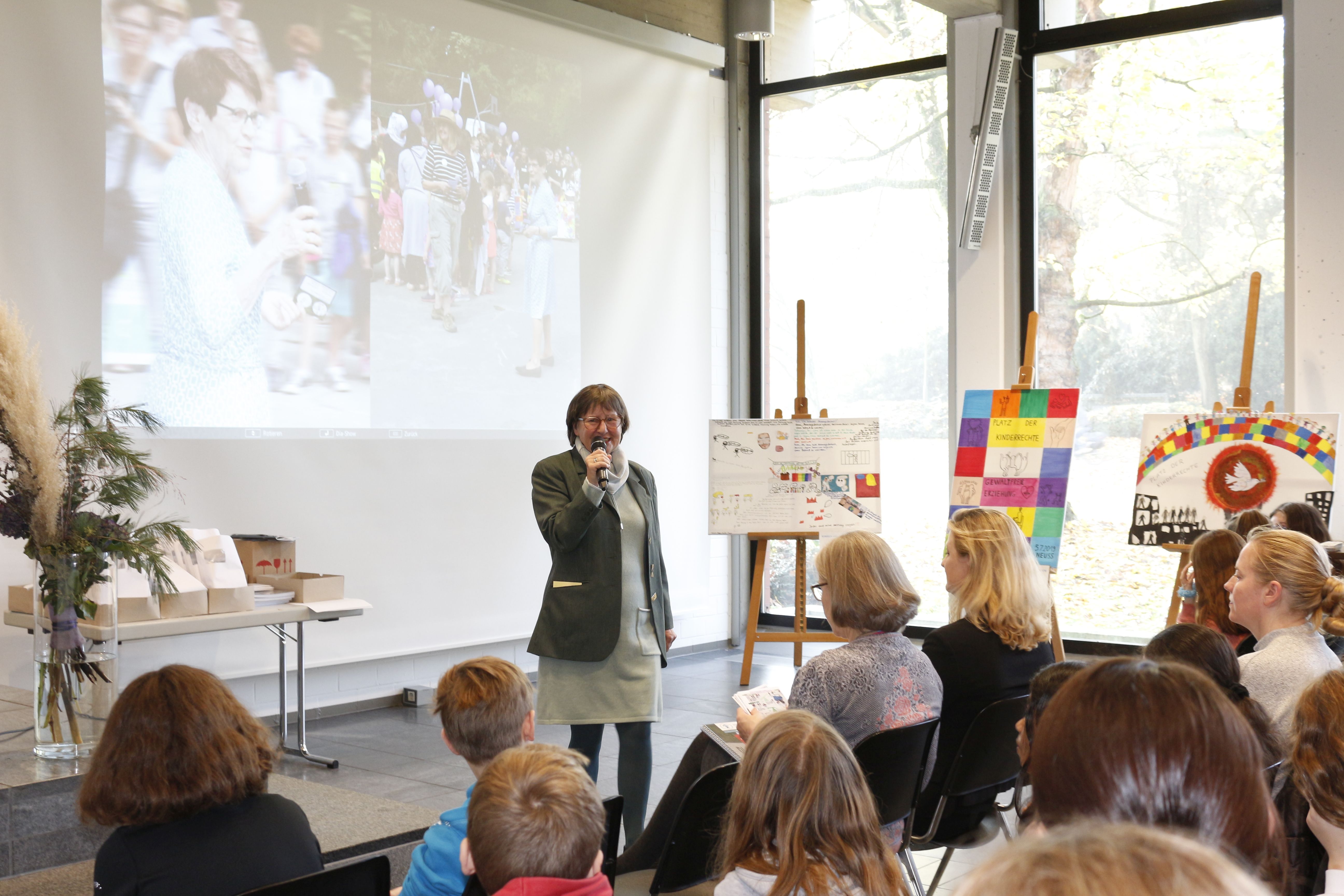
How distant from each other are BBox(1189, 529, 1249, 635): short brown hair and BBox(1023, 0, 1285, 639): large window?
10.4 feet

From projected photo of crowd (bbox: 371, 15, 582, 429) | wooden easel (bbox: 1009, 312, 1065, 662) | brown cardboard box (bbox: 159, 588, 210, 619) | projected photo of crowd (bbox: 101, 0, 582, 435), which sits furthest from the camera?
projected photo of crowd (bbox: 371, 15, 582, 429)

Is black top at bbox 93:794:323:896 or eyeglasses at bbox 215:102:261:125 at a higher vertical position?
eyeglasses at bbox 215:102:261:125

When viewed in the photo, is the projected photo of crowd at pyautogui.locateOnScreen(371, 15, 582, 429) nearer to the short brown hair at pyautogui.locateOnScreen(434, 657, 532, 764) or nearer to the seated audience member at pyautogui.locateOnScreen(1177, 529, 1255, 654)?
the short brown hair at pyautogui.locateOnScreen(434, 657, 532, 764)

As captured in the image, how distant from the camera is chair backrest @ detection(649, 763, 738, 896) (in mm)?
2006

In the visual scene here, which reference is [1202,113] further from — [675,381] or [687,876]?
[687,876]

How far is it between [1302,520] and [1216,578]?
48.3 inches

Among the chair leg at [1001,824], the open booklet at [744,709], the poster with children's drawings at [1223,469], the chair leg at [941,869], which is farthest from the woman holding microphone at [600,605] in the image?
the poster with children's drawings at [1223,469]

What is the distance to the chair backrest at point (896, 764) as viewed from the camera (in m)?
2.23

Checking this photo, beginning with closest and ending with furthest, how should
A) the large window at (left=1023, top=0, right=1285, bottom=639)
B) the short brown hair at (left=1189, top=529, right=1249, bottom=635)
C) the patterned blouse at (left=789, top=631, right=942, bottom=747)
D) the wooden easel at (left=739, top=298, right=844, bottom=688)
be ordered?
the patterned blouse at (left=789, top=631, right=942, bottom=747) < the short brown hair at (left=1189, top=529, right=1249, bottom=635) < the large window at (left=1023, top=0, right=1285, bottom=639) < the wooden easel at (left=739, top=298, right=844, bottom=688)

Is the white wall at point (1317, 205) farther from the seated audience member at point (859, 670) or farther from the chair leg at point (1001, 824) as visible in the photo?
the seated audience member at point (859, 670)

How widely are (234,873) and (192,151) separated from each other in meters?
3.76

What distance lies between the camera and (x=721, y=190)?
7410 mm

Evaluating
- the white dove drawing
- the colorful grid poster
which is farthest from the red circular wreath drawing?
the colorful grid poster

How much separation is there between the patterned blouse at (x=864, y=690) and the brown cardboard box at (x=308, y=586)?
2527 millimetres
